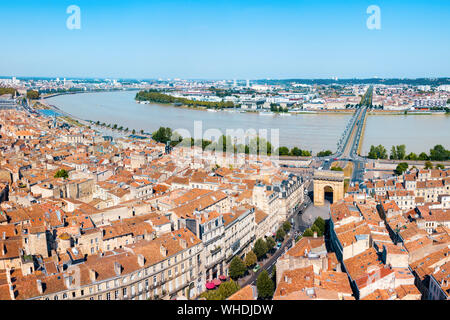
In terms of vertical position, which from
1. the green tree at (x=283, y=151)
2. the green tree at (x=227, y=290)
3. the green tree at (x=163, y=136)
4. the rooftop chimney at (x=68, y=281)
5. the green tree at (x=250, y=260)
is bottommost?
the green tree at (x=250, y=260)

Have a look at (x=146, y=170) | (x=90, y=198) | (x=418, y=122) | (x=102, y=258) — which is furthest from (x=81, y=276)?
(x=418, y=122)

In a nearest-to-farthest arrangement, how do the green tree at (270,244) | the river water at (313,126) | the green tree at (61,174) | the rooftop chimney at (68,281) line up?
the rooftop chimney at (68,281), the green tree at (270,244), the green tree at (61,174), the river water at (313,126)

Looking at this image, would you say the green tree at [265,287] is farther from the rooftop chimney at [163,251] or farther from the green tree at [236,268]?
the rooftop chimney at [163,251]

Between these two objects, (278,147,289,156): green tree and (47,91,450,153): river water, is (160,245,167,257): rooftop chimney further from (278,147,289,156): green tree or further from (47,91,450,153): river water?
(47,91,450,153): river water

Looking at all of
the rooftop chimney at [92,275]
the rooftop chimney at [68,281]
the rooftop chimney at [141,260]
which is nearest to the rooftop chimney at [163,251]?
the rooftop chimney at [141,260]

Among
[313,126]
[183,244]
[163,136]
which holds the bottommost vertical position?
[183,244]

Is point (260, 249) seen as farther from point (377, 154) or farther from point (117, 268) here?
point (377, 154)

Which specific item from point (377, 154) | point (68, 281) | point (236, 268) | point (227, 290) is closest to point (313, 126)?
point (377, 154)

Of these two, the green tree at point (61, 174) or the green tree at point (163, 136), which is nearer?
the green tree at point (61, 174)

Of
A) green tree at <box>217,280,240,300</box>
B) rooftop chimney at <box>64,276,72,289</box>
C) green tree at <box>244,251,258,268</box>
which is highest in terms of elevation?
rooftop chimney at <box>64,276,72,289</box>

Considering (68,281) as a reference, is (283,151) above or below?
above

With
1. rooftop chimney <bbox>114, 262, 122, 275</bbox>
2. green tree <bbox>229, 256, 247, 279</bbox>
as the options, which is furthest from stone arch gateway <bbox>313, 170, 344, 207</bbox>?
rooftop chimney <bbox>114, 262, 122, 275</bbox>

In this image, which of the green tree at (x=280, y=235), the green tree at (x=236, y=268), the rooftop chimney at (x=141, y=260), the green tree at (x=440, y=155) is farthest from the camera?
the green tree at (x=440, y=155)

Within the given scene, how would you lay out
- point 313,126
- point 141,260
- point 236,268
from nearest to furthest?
1. point 141,260
2. point 236,268
3. point 313,126
